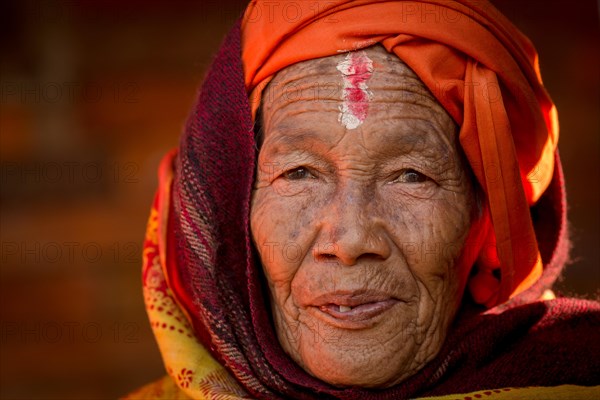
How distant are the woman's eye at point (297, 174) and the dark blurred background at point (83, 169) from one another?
321cm

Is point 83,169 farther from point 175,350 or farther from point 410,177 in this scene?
point 410,177

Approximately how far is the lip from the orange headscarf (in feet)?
1.44

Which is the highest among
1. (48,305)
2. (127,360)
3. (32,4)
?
(32,4)

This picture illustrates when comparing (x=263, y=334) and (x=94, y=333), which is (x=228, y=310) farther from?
(x=94, y=333)

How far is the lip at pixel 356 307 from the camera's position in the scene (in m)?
2.78

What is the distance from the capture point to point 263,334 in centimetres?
297

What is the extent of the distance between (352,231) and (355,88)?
17.2 inches

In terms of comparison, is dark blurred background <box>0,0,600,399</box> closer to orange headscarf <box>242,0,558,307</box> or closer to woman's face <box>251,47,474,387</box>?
orange headscarf <box>242,0,558,307</box>

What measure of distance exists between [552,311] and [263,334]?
897 millimetres

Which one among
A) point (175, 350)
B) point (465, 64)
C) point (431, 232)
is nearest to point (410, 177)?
point (431, 232)

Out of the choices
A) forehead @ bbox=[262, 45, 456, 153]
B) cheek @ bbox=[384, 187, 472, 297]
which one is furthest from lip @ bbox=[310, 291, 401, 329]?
forehead @ bbox=[262, 45, 456, 153]

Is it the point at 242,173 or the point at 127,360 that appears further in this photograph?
the point at 127,360

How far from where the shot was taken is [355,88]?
2.87 metres

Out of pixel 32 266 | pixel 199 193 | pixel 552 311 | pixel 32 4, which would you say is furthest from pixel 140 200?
pixel 552 311
